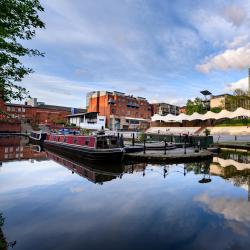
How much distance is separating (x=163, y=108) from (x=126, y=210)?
11877cm

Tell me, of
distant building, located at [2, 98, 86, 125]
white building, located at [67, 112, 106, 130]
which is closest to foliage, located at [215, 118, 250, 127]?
white building, located at [67, 112, 106, 130]

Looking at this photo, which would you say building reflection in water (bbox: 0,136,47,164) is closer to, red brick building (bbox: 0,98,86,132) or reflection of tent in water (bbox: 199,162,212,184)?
reflection of tent in water (bbox: 199,162,212,184)

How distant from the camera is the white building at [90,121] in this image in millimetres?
83938

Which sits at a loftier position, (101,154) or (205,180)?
(101,154)

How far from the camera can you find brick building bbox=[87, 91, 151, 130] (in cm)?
9194

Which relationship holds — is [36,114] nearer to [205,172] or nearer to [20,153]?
[20,153]

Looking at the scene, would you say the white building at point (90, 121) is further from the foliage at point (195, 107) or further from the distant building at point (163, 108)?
the distant building at point (163, 108)

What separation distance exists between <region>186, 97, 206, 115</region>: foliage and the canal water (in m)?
61.1

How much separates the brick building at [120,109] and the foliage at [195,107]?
1775cm

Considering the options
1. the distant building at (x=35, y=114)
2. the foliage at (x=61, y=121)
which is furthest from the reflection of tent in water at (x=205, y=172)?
the distant building at (x=35, y=114)

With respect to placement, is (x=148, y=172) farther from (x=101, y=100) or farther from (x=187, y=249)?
(x=101, y=100)

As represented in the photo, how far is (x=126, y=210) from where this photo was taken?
36.8 feet

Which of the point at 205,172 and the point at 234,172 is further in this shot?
the point at 205,172

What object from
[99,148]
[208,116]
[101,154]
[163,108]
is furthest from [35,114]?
[101,154]
